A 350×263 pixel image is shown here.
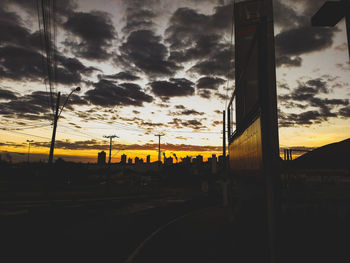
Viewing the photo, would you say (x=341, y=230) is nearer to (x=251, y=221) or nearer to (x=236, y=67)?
(x=251, y=221)

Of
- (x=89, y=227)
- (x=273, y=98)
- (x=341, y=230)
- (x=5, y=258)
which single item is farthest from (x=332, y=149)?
(x=273, y=98)

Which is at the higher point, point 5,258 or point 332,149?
point 332,149

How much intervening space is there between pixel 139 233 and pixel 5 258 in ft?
16.8

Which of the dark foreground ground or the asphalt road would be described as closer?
the dark foreground ground

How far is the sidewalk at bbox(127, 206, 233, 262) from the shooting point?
284 inches

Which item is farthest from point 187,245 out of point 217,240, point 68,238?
point 68,238

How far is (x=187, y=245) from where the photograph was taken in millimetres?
8750

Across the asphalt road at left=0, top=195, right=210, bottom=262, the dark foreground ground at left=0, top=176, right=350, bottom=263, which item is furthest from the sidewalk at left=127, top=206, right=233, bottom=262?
the asphalt road at left=0, top=195, right=210, bottom=262

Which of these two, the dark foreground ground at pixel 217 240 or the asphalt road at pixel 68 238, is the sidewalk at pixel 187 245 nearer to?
the dark foreground ground at pixel 217 240

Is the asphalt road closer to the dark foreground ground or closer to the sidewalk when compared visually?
the dark foreground ground

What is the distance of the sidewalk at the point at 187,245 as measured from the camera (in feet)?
23.7

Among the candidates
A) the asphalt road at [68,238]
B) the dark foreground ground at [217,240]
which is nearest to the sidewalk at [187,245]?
the dark foreground ground at [217,240]

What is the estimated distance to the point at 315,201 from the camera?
822 centimetres

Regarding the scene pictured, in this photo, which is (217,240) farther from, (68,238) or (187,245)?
(68,238)
